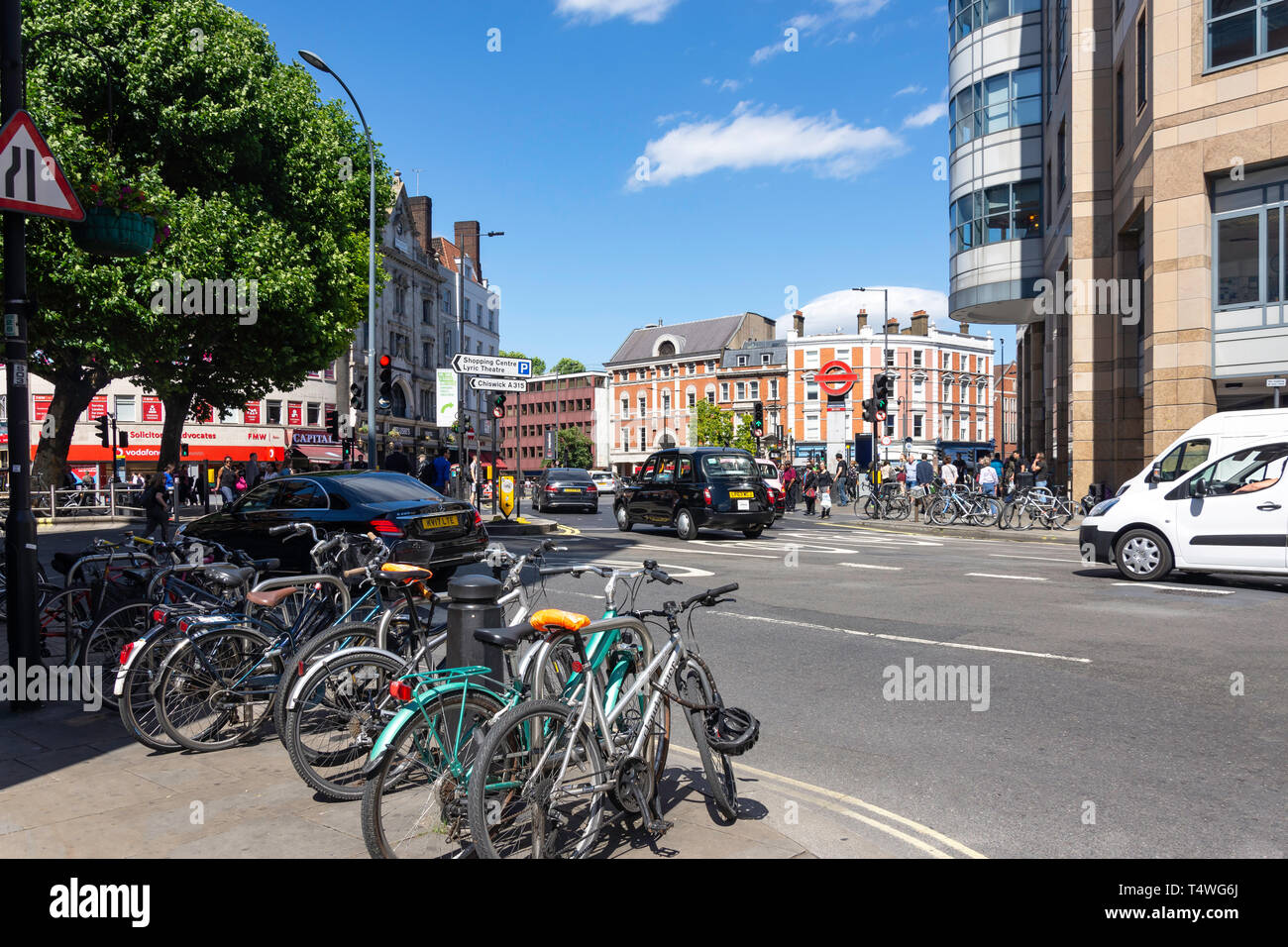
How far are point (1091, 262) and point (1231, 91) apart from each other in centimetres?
709

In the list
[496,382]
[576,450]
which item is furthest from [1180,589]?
[576,450]

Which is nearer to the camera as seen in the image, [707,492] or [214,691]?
[214,691]

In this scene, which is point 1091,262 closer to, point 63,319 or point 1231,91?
point 1231,91

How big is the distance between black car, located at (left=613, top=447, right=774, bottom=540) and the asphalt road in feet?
21.1

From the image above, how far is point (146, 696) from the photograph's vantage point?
5.16m

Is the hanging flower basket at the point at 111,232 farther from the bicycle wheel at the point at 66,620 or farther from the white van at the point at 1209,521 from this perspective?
the white van at the point at 1209,521

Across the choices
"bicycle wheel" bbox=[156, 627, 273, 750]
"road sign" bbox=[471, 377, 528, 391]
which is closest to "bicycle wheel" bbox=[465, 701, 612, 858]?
"bicycle wheel" bbox=[156, 627, 273, 750]

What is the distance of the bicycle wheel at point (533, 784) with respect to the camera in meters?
3.26

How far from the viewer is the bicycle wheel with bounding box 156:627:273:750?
5109 mm

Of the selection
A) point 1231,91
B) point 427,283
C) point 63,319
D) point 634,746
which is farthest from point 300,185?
point 427,283

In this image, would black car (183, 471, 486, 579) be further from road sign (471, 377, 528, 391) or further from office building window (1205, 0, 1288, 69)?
office building window (1205, 0, 1288, 69)

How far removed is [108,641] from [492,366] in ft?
38.3

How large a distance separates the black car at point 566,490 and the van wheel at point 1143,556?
69.6 feet

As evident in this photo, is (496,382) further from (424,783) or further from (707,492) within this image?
(424,783)
